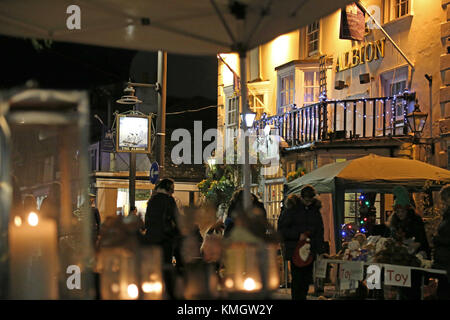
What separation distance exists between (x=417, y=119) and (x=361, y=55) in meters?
3.80

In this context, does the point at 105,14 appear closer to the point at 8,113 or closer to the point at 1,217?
the point at 8,113

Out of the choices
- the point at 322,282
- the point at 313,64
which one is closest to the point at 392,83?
the point at 313,64

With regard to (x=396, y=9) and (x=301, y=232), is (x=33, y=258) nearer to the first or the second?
(x=301, y=232)

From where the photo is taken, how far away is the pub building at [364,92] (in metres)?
17.4

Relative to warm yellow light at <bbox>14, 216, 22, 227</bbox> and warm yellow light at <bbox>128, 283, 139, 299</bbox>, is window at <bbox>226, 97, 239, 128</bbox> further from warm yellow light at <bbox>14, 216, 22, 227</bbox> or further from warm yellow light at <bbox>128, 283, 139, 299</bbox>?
warm yellow light at <bbox>14, 216, 22, 227</bbox>

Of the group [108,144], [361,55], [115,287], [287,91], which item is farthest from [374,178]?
[108,144]

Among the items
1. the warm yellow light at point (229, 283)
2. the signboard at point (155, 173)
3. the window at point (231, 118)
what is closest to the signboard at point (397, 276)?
the warm yellow light at point (229, 283)

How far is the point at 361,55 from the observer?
20.5 metres

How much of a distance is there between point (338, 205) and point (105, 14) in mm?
8359

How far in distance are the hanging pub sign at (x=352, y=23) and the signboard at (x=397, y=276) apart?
992 centimetres

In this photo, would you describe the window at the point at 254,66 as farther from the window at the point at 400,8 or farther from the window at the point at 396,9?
the window at the point at 400,8

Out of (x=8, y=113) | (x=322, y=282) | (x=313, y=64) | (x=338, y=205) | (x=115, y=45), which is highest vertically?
(x=313, y=64)

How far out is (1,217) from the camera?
17.0ft

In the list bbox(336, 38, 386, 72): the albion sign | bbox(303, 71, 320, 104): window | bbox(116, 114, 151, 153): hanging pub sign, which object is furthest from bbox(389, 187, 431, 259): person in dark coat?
bbox(303, 71, 320, 104): window
